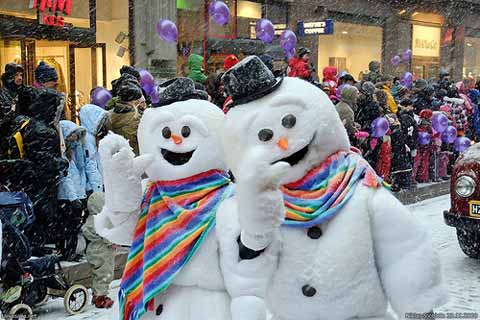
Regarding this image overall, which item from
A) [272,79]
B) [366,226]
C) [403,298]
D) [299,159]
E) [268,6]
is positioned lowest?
[403,298]

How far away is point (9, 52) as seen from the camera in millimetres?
11445

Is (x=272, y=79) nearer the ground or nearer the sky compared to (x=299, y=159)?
nearer the sky

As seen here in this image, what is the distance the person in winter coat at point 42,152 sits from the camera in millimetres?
6512

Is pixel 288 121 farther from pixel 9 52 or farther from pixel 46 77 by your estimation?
pixel 9 52

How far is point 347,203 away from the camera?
304 centimetres

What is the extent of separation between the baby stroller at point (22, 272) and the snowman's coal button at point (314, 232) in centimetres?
308

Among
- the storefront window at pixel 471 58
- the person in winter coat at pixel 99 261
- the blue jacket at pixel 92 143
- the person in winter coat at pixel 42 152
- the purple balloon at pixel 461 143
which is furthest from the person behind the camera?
the storefront window at pixel 471 58

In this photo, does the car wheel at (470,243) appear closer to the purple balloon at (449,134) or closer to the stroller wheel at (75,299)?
the stroller wheel at (75,299)

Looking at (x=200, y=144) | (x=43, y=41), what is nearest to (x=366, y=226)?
(x=200, y=144)

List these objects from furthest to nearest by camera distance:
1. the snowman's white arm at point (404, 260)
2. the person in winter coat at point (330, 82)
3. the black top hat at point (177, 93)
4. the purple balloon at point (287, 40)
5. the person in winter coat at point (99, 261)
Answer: the purple balloon at point (287, 40) < the person in winter coat at point (330, 82) < the person in winter coat at point (99, 261) < the black top hat at point (177, 93) < the snowman's white arm at point (404, 260)

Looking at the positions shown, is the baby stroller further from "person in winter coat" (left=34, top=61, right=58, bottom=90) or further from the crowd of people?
"person in winter coat" (left=34, top=61, right=58, bottom=90)

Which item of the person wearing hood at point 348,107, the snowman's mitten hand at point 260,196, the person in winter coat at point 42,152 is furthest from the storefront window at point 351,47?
the snowman's mitten hand at point 260,196

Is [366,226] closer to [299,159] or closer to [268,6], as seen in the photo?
[299,159]

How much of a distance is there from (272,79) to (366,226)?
0.80 metres
